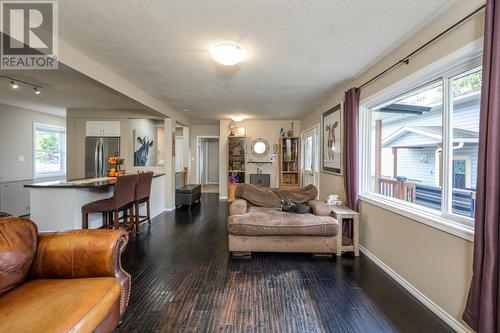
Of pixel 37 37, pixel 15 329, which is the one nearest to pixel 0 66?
pixel 37 37

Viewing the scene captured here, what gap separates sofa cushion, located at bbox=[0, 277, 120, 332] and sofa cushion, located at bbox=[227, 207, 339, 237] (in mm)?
1697

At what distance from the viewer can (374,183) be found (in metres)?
3.27

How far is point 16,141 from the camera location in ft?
18.9

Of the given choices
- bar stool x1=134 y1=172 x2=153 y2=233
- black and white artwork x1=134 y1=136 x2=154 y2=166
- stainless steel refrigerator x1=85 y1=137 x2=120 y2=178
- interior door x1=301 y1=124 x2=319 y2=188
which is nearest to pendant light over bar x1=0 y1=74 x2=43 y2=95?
stainless steel refrigerator x1=85 y1=137 x2=120 y2=178

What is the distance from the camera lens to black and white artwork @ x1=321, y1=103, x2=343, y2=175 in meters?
4.02

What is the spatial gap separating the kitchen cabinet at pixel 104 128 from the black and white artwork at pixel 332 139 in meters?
5.12

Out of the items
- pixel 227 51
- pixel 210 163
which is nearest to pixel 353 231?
pixel 227 51

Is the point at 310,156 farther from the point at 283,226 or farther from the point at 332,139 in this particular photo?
the point at 283,226

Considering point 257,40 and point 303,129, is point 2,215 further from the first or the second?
point 303,129

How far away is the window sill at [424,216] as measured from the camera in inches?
68.6

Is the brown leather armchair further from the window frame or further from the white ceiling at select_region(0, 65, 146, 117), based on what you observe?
the window frame

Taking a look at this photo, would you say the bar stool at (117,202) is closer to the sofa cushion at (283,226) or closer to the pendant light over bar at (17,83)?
the sofa cushion at (283,226)

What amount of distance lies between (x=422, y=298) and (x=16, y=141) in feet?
27.5

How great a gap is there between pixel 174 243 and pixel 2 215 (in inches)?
84.7
